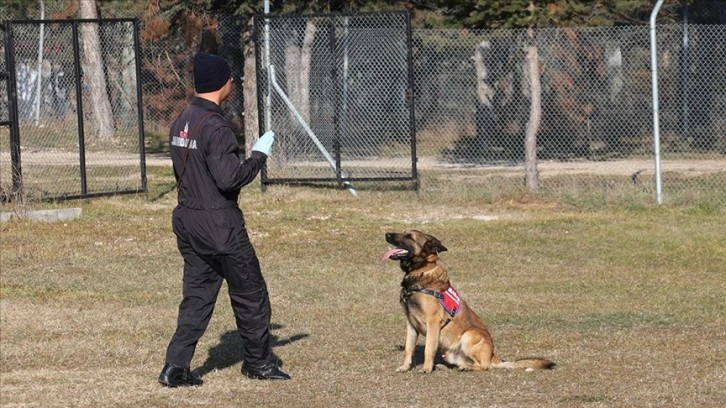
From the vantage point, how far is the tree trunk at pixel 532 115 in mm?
17109

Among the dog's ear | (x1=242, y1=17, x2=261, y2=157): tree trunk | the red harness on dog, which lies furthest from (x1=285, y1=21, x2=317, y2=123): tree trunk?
the red harness on dog

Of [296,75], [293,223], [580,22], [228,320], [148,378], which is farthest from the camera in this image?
[580,22]

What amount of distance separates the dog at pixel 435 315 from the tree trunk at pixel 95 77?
12.4m

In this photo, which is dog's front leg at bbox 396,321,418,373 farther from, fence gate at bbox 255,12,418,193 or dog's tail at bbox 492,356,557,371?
fence gate at bbox 255,12,418,193

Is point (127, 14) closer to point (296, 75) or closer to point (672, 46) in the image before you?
point (296, 75)

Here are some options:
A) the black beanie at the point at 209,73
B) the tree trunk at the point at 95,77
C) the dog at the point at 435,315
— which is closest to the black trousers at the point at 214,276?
the black beanie at the point at 209,73

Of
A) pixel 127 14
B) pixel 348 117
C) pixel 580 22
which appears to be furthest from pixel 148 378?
pixel 127 14

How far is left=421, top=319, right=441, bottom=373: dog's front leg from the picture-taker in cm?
785

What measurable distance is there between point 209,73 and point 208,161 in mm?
544

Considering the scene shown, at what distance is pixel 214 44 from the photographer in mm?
25344

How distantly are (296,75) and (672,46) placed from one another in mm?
9360

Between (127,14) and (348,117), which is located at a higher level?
(127,14)

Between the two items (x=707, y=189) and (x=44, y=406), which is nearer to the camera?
(x=44, y=406)

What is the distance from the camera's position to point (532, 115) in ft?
56.4
